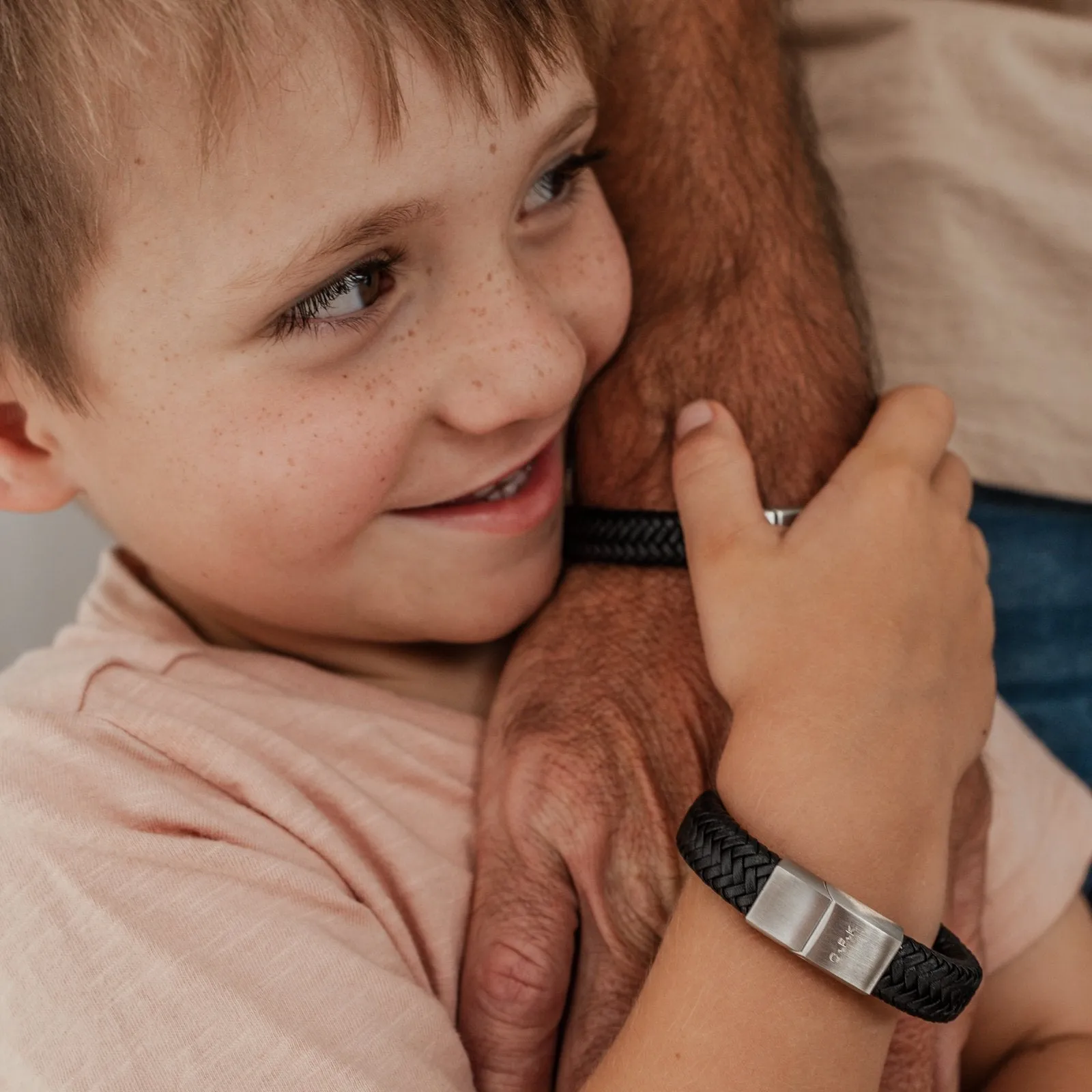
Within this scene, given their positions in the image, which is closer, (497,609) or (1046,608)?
(497,609)

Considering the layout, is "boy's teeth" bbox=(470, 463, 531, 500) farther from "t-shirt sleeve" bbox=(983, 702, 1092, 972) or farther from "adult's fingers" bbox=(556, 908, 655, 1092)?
"t-shirt sleeve" bbox=(983, 702, 1092, 972)

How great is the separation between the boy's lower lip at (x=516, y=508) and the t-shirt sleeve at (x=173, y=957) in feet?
0.88

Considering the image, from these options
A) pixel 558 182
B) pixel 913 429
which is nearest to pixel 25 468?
pixel 558 182

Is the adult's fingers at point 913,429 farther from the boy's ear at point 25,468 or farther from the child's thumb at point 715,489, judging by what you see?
the boy's ear at point 25,468

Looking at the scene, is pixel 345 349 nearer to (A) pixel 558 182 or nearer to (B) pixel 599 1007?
(A) pixel 558 182

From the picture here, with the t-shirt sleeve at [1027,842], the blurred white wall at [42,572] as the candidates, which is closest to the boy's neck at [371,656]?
the t-shirt sleeve at [1027,842]

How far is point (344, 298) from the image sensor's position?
0.77 meters

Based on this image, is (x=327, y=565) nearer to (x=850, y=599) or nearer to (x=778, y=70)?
(x=850, y=599)

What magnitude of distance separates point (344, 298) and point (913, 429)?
472 mm

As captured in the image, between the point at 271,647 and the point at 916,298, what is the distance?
0.71 metres

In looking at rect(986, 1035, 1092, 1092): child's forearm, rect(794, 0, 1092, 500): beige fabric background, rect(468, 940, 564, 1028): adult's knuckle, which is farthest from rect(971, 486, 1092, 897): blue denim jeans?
rect(468, 940, 564, 1028): adult's knuckle

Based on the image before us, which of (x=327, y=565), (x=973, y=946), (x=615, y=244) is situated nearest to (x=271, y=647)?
(x=327, y=565)

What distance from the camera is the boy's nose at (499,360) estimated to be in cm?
79

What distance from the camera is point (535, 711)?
2.99 ft
